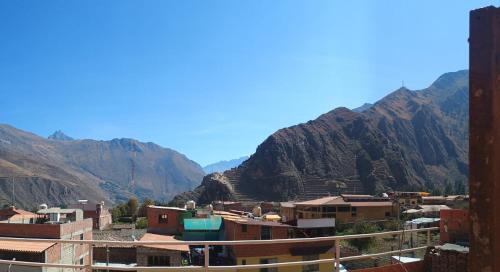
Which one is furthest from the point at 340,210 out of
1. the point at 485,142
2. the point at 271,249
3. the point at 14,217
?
the point at 485,142

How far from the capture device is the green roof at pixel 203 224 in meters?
36.9

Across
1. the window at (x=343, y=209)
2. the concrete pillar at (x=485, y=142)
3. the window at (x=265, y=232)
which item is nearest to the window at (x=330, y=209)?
the window at (x=343, y=209)

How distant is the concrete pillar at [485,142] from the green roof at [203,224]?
33.4m

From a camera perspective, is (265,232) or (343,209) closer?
(265,232)

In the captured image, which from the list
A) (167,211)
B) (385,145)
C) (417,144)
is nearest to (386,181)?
(385,145)

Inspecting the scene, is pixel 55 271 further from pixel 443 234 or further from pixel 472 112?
pixel 472 112

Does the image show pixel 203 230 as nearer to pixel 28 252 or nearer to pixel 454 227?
pixel 28 252

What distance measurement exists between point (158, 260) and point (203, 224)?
439 inches

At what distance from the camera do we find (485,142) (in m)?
3.80

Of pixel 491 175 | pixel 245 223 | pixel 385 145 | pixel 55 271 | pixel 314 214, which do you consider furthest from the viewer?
pixel 385 145

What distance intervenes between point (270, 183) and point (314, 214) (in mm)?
81418

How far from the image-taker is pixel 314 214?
56.7 metres

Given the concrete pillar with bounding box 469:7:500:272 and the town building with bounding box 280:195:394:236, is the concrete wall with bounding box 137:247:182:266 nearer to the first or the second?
the concrete pillar with bounding box 469:7:500:272

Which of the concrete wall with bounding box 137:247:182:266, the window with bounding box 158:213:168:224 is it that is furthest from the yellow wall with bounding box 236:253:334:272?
the window with bounding box 158:213:168:224
